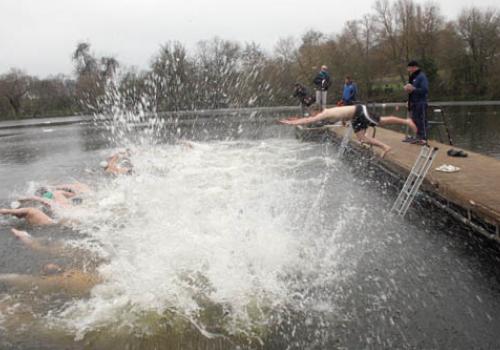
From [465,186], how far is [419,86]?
13.5ft

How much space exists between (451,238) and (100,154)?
14.7 m

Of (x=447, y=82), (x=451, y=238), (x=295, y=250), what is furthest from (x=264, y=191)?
(x=447, y=82)

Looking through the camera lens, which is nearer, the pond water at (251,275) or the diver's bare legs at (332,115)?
the pond water at (251,275)

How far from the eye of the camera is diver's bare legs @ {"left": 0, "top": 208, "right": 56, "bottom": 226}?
25.8ft

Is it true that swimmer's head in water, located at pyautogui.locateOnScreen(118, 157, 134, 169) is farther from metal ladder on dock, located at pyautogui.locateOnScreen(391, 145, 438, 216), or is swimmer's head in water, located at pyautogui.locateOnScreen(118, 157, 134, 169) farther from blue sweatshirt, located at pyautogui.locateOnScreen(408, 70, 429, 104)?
blue sweatshirt, located at pyautogui.locateOnScreen(408, 70, 429, 104)

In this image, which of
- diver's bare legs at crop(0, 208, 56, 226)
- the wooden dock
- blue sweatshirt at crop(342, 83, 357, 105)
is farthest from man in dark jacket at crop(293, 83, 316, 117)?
diver's bare legs at crop(0, 208, 56, 226)

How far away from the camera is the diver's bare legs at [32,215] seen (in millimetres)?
7875

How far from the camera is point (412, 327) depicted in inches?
162

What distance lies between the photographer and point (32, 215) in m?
7.92

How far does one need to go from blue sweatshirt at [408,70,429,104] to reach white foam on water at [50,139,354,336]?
3.34 m

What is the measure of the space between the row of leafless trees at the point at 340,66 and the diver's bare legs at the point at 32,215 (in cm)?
2556

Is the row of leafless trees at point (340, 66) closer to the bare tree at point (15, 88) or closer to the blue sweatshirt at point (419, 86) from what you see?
the bare tree at point (15, 88)

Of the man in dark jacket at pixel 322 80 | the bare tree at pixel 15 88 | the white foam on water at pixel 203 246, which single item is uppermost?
the bare tree at pixel 15 88

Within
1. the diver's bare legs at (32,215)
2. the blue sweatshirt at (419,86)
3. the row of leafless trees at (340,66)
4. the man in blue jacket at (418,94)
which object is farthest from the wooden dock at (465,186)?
the row of leafless trees at (340,66)
